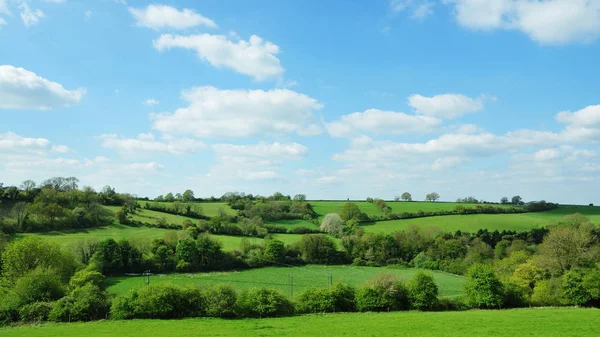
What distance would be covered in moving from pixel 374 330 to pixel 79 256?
188ft

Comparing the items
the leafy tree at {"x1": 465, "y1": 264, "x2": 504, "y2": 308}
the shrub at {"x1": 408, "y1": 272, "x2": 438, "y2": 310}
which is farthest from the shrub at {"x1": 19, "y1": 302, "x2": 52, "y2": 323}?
the leafy tree at {"x1": 465, "y1": 264, "x2": 504, "y2": 308}

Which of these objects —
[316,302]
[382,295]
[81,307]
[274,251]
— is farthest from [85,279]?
[274,251]

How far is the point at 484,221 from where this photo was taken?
335 ft

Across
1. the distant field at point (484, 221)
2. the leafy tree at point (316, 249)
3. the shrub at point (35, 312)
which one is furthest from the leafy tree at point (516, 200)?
the shrub at point (35, 312)

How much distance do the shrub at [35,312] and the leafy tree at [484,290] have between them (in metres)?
45.7

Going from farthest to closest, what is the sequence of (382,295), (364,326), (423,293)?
1. (423,293)
2. (382,295)
3. (364,326)

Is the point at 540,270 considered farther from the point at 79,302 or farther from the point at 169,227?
the point at 169,227

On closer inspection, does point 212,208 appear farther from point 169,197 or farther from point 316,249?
point 316,249

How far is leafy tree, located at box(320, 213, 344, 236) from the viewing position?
106 metres

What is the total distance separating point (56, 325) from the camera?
39.1 meters

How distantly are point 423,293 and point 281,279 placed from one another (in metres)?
29.4

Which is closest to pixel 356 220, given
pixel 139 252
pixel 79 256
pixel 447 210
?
pixel 447 210

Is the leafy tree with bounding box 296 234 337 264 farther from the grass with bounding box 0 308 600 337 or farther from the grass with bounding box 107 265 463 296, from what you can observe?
the grass with bounding box 0 308 600 337

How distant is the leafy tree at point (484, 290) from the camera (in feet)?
154
